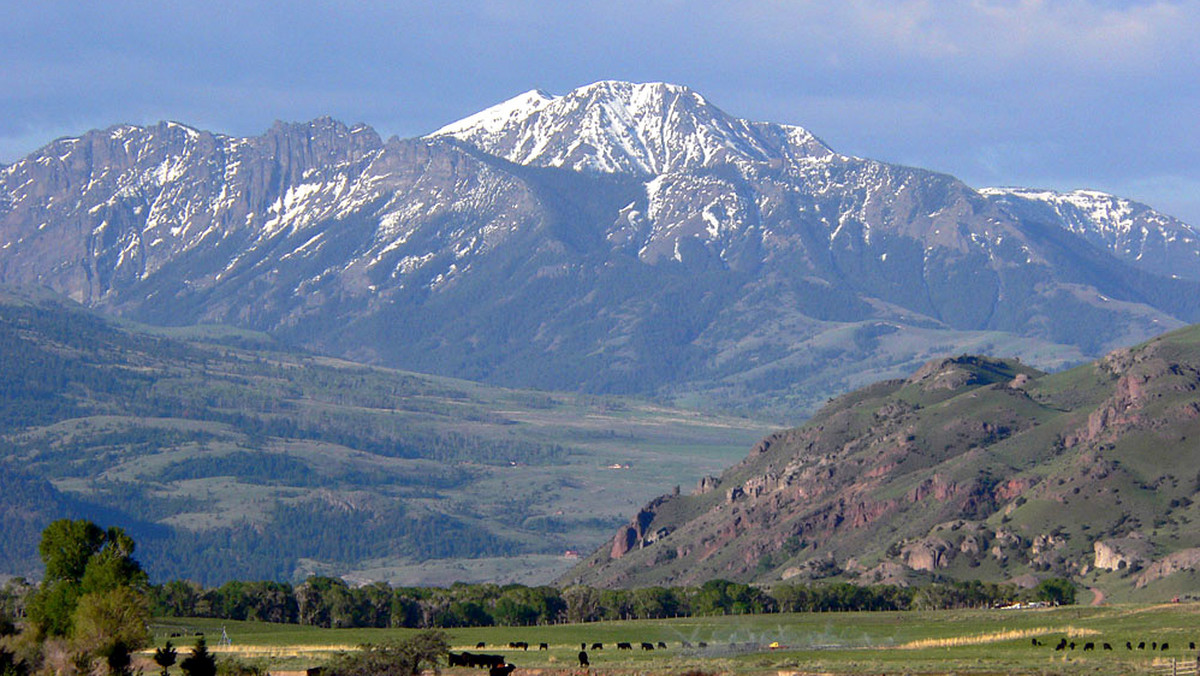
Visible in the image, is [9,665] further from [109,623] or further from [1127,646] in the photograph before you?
[1127,646]

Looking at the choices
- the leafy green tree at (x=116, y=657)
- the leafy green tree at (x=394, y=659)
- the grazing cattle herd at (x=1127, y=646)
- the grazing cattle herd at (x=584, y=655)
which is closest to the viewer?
the leafy green tree at (x=116, y=657)

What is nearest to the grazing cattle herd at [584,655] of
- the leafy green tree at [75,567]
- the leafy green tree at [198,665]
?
the leafy green tree at [198,665]

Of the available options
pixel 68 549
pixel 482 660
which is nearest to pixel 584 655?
pixel 482 660

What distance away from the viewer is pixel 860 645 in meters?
163

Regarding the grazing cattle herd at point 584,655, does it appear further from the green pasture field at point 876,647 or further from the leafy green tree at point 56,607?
the leafy green tree at point 56,607

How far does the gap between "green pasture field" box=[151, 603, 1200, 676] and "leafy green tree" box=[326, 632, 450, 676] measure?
346 cm

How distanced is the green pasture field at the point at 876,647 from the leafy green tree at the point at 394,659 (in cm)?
346

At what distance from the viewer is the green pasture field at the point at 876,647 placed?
132m

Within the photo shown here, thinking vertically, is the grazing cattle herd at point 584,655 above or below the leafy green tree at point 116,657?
below

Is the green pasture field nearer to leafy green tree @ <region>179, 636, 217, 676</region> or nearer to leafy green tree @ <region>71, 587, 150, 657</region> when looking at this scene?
leafy green tree @ <region>71, 587, 150, 657</region>

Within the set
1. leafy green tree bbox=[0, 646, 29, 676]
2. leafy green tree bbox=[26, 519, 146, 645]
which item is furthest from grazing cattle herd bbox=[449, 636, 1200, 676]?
leafy green tree bbox=[0, 646, 29, 676]

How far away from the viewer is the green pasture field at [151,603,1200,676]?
435ft

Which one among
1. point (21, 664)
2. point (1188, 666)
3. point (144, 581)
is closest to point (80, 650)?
point (21, 664)

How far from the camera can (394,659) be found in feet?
453
